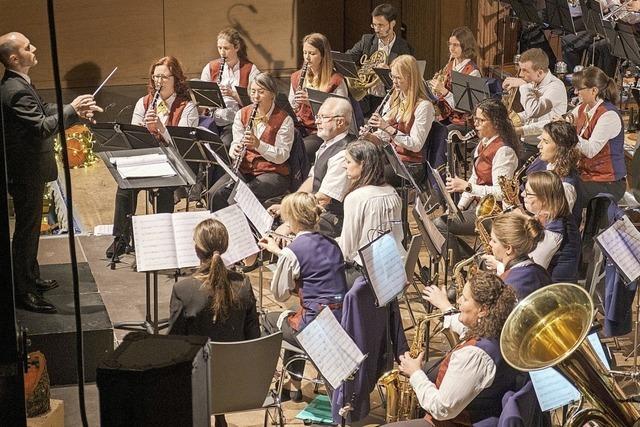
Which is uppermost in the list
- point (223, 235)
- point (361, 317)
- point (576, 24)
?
point (576, 24)

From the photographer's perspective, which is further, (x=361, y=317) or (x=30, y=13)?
(x=30, y=13)

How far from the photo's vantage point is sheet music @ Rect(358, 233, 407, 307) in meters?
4.44

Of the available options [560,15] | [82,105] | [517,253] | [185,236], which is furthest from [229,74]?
[517,253]

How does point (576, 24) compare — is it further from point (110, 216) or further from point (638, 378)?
point (638, 378)

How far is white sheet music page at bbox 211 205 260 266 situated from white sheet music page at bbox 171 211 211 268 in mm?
109

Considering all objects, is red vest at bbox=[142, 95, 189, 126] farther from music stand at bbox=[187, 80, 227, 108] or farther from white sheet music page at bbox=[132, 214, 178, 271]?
white sheet music page at bbox=[132, 214, 178, 271]

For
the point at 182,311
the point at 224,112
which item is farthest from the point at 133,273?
the point at 182,311

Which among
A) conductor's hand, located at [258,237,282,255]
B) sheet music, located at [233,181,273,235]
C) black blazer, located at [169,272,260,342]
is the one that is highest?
sheet music, located at [233,181,273,235]

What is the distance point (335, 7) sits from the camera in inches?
463

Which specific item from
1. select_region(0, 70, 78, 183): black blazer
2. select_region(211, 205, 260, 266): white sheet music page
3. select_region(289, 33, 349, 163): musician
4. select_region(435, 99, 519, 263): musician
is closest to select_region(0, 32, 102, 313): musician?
select_region(0, 70, 78, 183): black blazer

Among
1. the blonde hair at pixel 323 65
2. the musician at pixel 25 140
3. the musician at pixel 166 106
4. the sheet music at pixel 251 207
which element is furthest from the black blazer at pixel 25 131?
the blonde hair at pixel 323 65

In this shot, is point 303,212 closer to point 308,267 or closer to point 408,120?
point 308,267

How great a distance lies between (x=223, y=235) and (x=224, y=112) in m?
3.54

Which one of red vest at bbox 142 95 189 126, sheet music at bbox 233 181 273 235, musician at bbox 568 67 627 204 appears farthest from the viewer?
red vest at bbox 142 95 189 126
